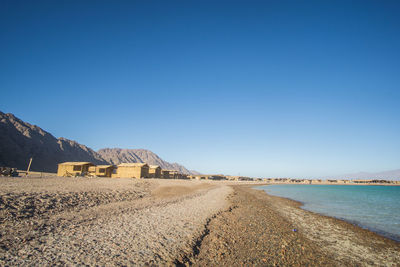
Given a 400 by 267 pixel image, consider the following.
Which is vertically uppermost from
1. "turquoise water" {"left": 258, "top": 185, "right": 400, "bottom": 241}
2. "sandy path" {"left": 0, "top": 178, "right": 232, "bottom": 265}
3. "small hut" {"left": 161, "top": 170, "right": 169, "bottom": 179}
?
"small hut" {"left": 161, "top": 170, "right": 169, "bottom": 179}

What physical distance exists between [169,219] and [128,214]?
2624 millimetres

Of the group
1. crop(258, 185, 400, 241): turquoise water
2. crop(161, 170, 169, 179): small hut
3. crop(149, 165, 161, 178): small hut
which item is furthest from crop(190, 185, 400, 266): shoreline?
crop(161, 170, 169, 179): small hut

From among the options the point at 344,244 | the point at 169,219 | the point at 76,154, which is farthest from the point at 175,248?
the point at 76,154

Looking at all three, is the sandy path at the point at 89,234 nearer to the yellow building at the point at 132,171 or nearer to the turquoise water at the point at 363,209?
the turquoise water at the point at 363,209

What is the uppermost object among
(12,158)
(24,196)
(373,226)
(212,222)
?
(12,158)

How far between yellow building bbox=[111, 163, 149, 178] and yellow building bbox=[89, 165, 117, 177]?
192 cm

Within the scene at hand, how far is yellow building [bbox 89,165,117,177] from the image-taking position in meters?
44.2

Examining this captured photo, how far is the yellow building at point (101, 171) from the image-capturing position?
4419cm

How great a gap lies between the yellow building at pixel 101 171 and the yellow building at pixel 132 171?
1919mm

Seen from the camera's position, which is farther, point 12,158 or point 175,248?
point 12,158

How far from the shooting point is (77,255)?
5707 mm

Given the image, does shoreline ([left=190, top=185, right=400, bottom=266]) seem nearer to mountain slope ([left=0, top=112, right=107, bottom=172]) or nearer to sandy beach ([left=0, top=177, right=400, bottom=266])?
sandy beach ([left=0, top=177, right=400, bottom=266])

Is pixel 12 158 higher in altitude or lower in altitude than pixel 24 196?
higher

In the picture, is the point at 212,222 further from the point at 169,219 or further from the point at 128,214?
the point at 128,214
